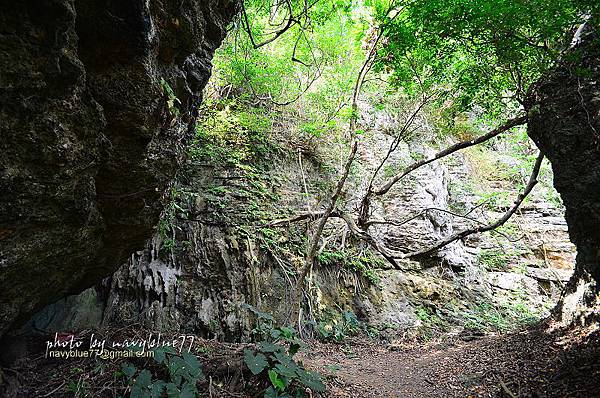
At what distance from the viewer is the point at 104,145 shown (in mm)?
2545

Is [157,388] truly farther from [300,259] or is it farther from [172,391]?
[300,259]

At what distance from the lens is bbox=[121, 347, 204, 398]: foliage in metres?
3.00

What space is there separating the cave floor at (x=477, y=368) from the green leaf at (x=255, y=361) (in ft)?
4.46

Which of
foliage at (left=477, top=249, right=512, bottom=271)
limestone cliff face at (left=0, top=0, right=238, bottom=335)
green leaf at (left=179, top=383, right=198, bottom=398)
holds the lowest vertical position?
green leaf at (left=179, top=383, right=198, bottom=398)

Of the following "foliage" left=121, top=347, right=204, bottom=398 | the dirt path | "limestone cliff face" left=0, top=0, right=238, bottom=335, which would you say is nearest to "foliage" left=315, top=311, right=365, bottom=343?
the dirt path

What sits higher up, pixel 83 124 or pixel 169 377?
pixel 83 124

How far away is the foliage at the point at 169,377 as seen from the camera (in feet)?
9.86

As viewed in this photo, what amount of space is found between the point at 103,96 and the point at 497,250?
13.8 metres

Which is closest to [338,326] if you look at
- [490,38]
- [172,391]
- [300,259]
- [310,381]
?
[300,259]

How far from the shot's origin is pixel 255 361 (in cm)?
354

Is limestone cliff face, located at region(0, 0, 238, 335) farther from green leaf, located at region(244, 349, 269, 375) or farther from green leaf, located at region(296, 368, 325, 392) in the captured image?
green leaf, located at region(296, 368, 325, 392)

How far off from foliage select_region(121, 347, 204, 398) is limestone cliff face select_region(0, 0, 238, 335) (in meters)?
1.19

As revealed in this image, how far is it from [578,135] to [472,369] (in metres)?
3.74

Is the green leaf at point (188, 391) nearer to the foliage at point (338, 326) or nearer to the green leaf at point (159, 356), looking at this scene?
the green leaf at point (159, 356)
